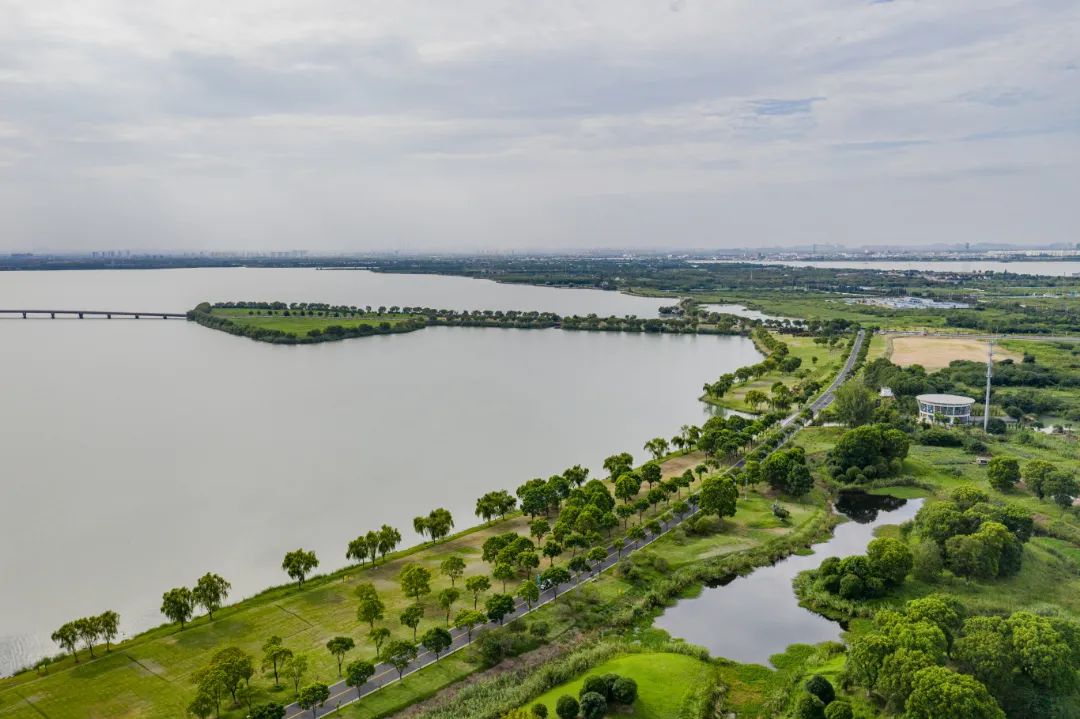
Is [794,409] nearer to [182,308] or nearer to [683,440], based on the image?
[683,440]

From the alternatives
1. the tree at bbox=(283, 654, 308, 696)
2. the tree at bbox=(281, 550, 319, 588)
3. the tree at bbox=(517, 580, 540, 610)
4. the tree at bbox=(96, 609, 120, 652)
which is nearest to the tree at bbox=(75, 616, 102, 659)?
the tree at bbox=(96, 609, 120, 652)

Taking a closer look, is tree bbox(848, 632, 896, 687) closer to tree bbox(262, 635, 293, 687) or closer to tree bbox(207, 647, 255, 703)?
tree bbox(262, 635, 293, 687)

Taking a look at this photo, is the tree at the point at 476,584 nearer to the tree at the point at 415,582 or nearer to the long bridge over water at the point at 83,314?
the tree at the point at 415,582

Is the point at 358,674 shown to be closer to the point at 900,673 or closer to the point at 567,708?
the point at 567,708

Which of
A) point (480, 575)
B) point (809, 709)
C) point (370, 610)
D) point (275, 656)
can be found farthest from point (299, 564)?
point (809, 709)

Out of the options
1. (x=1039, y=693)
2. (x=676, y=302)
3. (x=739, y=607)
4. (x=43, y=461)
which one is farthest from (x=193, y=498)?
(x=676, y=302)

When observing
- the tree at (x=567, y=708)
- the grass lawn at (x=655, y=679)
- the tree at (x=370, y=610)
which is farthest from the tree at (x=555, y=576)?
the tree at (x=567, y=708)
